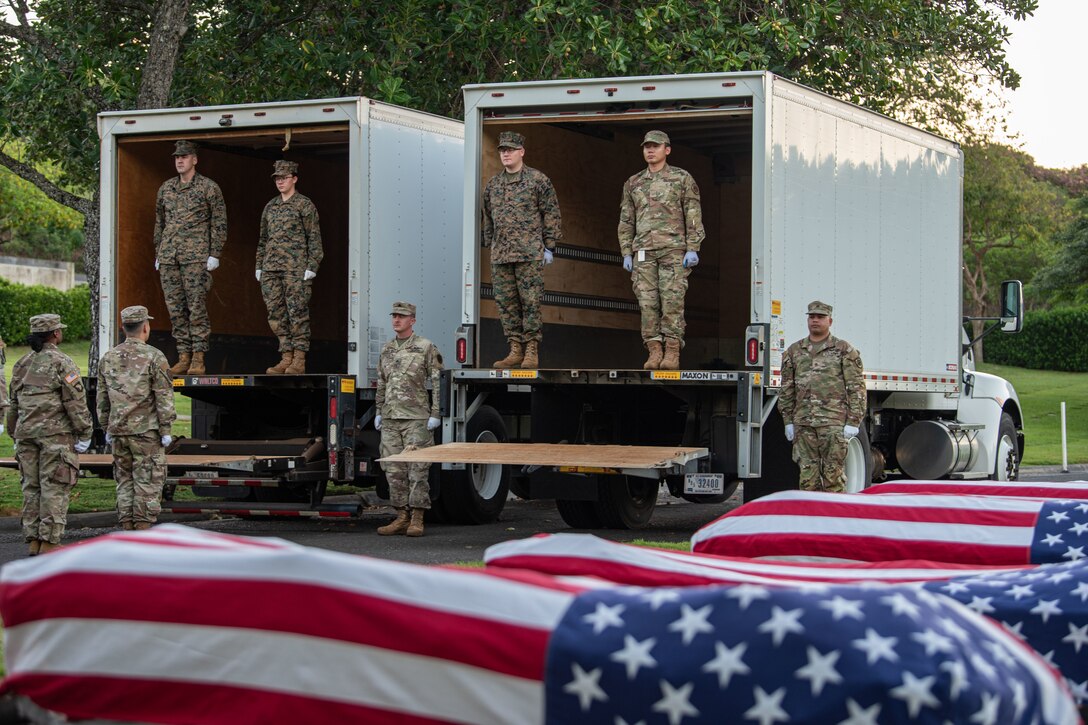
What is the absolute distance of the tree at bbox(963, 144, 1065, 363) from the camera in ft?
146

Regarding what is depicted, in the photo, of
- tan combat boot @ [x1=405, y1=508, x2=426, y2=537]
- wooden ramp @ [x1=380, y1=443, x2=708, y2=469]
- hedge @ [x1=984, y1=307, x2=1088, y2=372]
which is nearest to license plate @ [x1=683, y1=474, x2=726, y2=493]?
wooden ramp @ [x1=380, y1=443, x2=708, y2=469]

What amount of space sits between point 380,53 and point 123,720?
1535 cm

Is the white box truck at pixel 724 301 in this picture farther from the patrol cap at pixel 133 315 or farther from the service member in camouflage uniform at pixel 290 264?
the patrol cap at pixel 133 315

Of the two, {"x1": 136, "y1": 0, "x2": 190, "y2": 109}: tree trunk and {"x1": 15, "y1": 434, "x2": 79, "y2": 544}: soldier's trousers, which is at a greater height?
{"x1": 136, "y1": 0, "x2": 190, "y2": 109}: tree trunk

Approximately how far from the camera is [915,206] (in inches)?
601

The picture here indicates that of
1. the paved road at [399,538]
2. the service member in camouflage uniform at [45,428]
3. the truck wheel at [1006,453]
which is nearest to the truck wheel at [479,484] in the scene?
the paved road at [399,538]

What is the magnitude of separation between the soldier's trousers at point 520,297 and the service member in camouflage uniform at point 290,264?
205cm

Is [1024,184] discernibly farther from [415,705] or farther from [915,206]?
[415,705]

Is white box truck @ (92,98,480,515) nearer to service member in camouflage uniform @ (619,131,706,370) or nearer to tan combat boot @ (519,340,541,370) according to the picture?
tan combat boot @ (519,340,541,370)

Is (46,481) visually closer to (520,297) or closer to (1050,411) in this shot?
(520,297)

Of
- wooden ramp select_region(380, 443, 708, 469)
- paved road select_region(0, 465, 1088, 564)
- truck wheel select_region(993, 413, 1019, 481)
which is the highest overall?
wooden ramp select_region(380, 443, 708, 469)

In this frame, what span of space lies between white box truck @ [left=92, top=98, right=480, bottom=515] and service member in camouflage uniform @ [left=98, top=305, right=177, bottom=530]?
1.90 ft

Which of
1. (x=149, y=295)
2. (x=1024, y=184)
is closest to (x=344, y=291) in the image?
(x=149, y=295)

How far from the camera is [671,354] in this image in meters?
12.9
